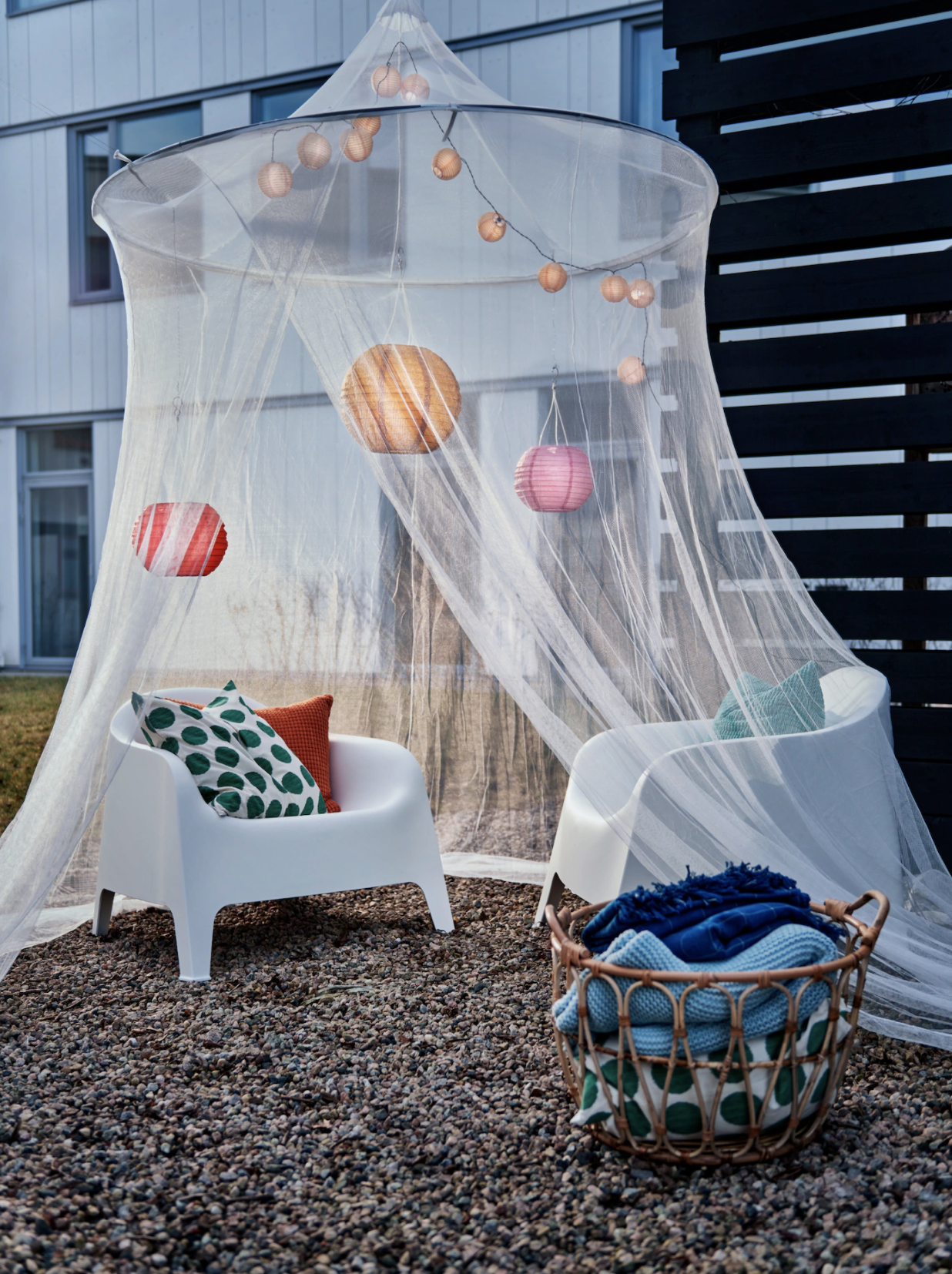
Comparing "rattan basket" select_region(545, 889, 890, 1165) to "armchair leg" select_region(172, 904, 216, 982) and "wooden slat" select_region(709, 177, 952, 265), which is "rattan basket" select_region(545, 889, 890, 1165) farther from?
"wooden slat" select_region(709, 177, 952, 265)

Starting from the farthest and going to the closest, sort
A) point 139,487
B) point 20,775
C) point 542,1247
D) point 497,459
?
1. point 20,775
2. point 497,459
3. point 139,487
4. point 542,1247

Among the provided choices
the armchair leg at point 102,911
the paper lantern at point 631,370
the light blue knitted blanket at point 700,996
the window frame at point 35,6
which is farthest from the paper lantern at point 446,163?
the window frame at point 35,6

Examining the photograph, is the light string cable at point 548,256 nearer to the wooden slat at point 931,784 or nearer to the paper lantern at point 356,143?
the paper lantern at point 356,143

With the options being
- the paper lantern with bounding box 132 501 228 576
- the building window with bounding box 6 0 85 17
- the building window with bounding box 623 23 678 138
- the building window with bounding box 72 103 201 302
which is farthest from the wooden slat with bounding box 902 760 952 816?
the building window with bounding box 6 0 85 17

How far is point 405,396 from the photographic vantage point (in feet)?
7.99

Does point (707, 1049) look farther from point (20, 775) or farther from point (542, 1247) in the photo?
point (20, 775)

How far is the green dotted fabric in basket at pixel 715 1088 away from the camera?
1.66 m

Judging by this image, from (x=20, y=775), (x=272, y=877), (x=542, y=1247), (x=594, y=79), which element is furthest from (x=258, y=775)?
(x=594, y=79)

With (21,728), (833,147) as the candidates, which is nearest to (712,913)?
(833,147)

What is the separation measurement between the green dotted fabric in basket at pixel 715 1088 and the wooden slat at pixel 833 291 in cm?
230

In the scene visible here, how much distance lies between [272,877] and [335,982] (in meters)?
0.30

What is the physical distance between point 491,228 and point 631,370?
1.51ft

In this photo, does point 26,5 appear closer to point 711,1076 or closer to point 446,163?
point 446,163

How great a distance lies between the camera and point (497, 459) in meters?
2.52
